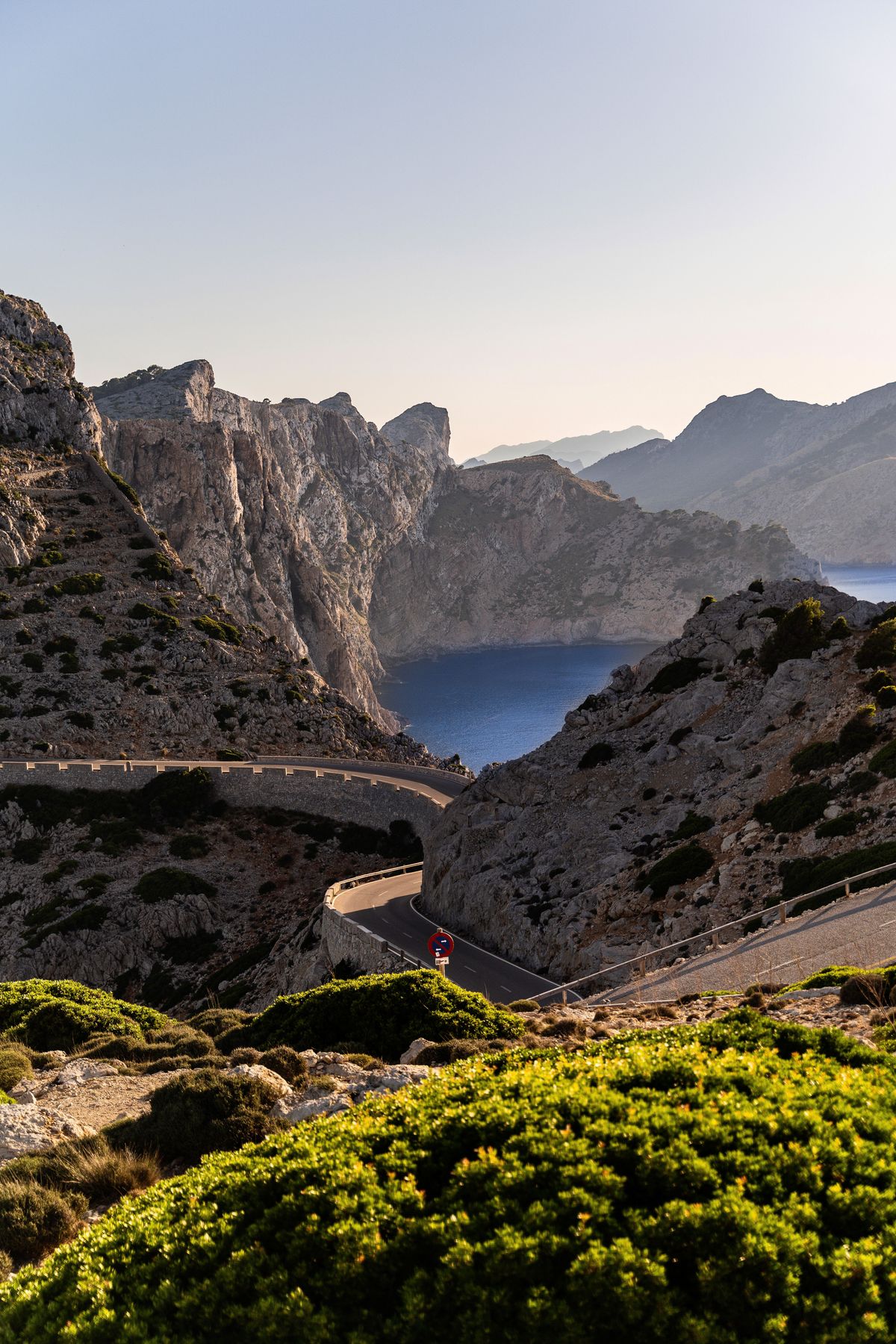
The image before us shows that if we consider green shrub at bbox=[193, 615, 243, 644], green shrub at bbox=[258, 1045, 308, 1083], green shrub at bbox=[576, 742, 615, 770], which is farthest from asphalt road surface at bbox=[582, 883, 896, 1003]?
green shrub at bbox=[193, 615, 243, 644]

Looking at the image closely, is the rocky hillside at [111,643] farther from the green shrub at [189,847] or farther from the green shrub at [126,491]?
the green shrub at [189,847]

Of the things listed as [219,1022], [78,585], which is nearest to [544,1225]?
[219,1022]

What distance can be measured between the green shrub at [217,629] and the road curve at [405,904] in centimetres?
1759

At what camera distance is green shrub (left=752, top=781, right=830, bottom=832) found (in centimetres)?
3114

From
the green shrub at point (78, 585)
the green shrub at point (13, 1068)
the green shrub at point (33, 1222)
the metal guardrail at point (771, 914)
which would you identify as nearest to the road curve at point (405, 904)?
the metal guardrail at point (771, 914)

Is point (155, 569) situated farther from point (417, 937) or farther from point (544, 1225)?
point (544, 1225)

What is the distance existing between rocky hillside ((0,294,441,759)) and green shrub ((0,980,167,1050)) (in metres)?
50.1

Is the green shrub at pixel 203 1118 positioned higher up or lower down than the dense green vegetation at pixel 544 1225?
lower down

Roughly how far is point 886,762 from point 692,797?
9059 millimetres

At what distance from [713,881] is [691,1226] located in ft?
81.3

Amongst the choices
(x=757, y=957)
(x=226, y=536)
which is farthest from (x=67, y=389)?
(x=757, y=957)

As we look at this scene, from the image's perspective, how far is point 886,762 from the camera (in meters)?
30.7

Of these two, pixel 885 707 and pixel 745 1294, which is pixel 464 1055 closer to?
pixel 745 1294

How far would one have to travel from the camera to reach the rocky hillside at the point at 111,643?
3100 inches
